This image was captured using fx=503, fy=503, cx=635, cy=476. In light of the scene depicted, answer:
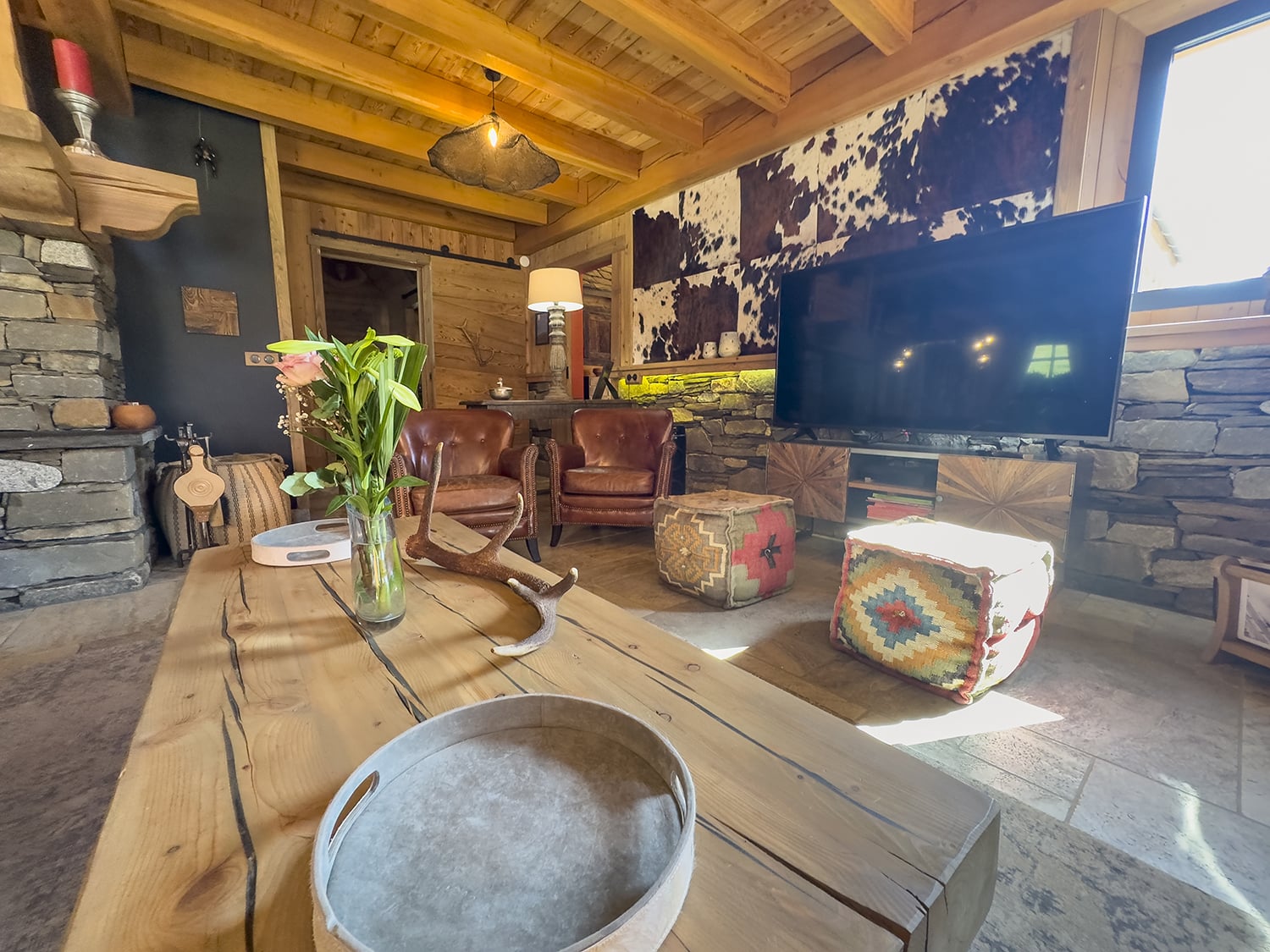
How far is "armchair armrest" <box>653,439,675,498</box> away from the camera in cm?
280

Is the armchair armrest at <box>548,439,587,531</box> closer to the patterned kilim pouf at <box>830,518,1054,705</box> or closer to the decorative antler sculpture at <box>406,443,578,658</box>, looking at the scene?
the decorative antler sculpture at <box>406,443,578,658</box>

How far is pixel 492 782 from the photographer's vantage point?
53cm

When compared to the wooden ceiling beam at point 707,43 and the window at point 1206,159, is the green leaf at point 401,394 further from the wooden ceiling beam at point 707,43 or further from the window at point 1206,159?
the window at point 1206,159

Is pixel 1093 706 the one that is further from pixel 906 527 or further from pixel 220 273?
pixel 220 273

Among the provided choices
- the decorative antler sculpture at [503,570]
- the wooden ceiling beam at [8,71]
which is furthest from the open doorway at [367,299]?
the decorative antler sculpture at [503,570]

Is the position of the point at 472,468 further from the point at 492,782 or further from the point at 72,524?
the point at 492,782

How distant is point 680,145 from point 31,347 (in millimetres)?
3664

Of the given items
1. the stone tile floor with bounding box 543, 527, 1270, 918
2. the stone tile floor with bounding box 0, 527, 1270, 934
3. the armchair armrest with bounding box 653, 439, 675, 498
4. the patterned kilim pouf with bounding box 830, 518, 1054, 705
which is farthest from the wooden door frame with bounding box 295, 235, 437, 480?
the patterned kilim pouf with bounding box 830, 518, 1054, 705

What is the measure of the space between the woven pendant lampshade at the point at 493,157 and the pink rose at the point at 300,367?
238 cm

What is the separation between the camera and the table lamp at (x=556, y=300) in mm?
3699

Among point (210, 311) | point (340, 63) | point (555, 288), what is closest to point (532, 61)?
point (340, 63)

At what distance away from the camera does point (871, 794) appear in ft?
1.66

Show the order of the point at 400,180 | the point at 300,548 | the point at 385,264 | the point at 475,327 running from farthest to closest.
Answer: the point at 475,327 → the point at 385,264 → the point at 400,180 → the point at 300,548

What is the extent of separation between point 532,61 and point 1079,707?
11.7 feet
